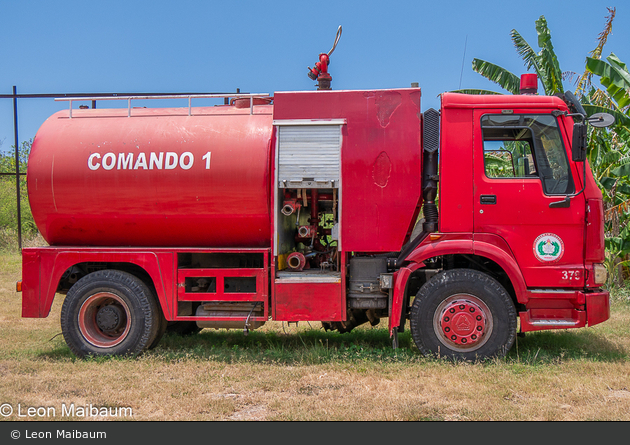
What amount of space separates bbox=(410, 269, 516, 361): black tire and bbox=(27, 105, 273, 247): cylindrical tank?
2146 mm

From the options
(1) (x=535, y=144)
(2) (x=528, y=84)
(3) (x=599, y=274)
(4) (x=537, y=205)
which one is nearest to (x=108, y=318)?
(4) (x=537, y=205)

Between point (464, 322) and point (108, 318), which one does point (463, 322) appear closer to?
point (464, 322)

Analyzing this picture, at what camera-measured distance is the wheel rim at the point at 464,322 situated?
609 cm

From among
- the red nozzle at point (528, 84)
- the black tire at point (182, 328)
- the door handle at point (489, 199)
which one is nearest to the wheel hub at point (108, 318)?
the black tire at point (182, 328)

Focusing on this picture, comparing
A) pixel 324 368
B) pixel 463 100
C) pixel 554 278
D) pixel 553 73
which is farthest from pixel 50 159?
pixel 553 73

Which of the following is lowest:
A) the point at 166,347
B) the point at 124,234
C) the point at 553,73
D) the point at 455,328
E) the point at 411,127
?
the point at 166,347

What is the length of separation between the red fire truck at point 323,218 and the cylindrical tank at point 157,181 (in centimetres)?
2

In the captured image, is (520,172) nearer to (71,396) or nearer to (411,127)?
(411,127)

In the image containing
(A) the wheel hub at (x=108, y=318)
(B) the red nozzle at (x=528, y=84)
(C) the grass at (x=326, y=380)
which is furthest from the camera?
(A) the wheel hub at (x=108, y=318)

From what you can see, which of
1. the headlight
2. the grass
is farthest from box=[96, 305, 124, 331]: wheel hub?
the headlight

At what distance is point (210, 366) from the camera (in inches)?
248

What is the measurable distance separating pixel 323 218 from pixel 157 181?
218 cm

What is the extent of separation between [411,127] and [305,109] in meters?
1.29

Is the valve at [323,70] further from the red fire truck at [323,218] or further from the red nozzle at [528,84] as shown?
the red nozzle at [528,84]
